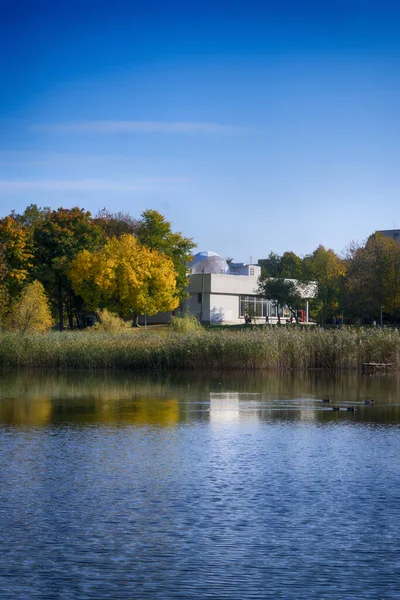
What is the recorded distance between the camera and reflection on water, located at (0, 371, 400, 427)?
18969mm

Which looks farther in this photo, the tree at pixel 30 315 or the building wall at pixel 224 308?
the building wall at pixel 224 308

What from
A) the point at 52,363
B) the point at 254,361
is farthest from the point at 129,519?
the point at 52,363

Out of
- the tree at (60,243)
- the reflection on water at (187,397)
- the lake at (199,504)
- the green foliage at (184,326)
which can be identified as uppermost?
the tree at (60,243)

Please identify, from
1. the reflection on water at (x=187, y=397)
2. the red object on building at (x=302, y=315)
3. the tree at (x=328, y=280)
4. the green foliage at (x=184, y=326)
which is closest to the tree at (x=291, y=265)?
the tree at (x=328, y=280)

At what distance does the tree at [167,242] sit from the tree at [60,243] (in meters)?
6.79

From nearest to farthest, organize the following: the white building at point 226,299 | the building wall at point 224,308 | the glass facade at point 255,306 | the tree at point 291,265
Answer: the white building at point 226,299 → the building wall at point 224,308 → the glass facade at point 255,306 → the tree at point 291,265

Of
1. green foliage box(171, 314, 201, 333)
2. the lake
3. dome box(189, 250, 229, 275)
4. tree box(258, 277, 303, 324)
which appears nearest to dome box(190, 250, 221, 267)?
dome box(189, 250, 229, 275)

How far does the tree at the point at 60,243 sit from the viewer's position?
6041 centimetres

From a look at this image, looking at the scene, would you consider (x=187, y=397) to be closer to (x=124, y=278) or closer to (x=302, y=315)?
(x=124, y=278)

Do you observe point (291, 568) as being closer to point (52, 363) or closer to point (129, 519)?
point (129, 519)

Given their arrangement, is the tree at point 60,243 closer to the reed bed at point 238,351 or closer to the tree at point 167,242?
the tree at point 167,242

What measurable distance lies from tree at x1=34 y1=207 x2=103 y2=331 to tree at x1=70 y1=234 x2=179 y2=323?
124 cm

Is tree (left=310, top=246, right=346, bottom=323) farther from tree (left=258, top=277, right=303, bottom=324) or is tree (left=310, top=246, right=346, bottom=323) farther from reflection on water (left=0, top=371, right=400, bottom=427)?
reflection on water (left=0, top=371, right=400, bottom=427)

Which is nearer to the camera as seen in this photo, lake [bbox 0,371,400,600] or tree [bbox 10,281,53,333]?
lake [bbox 0,371,400,600]
